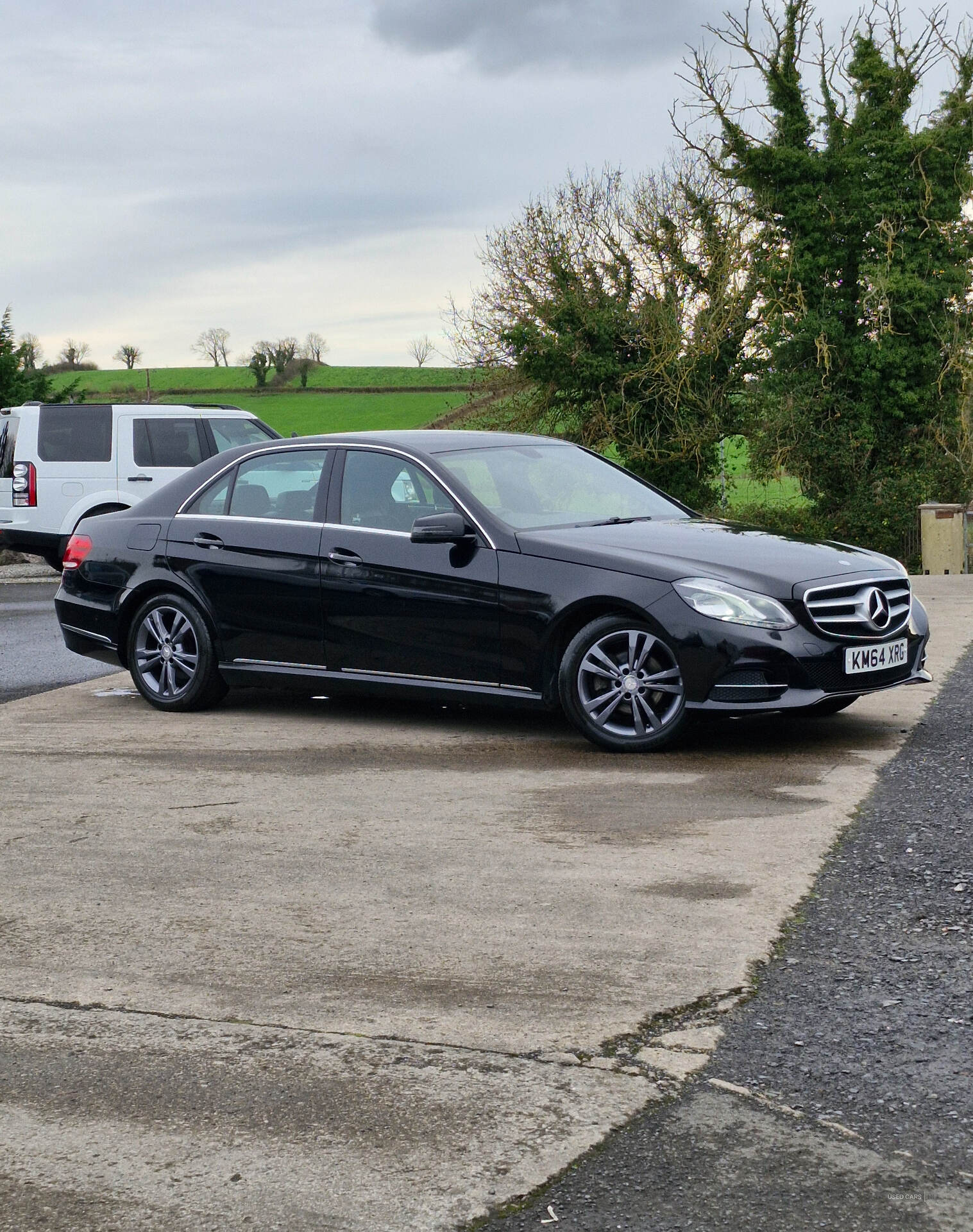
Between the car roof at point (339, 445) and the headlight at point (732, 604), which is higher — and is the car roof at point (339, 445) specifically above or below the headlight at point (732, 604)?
above

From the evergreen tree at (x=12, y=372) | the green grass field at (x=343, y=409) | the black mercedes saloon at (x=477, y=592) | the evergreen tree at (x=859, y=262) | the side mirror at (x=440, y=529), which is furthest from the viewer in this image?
the green grass field at (x=343, y=409)

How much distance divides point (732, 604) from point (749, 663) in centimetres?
29

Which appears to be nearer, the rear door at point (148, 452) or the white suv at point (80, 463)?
the white suv at point (80, 463)

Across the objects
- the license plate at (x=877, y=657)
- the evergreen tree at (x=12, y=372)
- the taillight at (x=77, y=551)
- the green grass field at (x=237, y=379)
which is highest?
the green grass field at (x=237, y=379)

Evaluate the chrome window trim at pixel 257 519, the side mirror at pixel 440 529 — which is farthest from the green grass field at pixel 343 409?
the side mirror at pixel 440 529

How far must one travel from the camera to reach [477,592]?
7828mm

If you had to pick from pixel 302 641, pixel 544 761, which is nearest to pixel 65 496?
pixel 302 641

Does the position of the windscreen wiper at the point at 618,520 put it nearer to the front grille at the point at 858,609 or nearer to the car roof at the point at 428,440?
the car roof at the point at 428,440

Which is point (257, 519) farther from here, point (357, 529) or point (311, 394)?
point (311, 394)

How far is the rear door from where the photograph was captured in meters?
18.9

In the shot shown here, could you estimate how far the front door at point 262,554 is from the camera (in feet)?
27.9

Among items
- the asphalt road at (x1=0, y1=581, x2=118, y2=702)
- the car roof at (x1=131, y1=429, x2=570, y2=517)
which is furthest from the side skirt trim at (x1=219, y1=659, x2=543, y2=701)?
the asphalt road at (x1=0, y1=581, x2=118, y2=702)

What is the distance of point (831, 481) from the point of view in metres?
29.7

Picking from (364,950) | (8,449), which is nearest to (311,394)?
(8,449)
